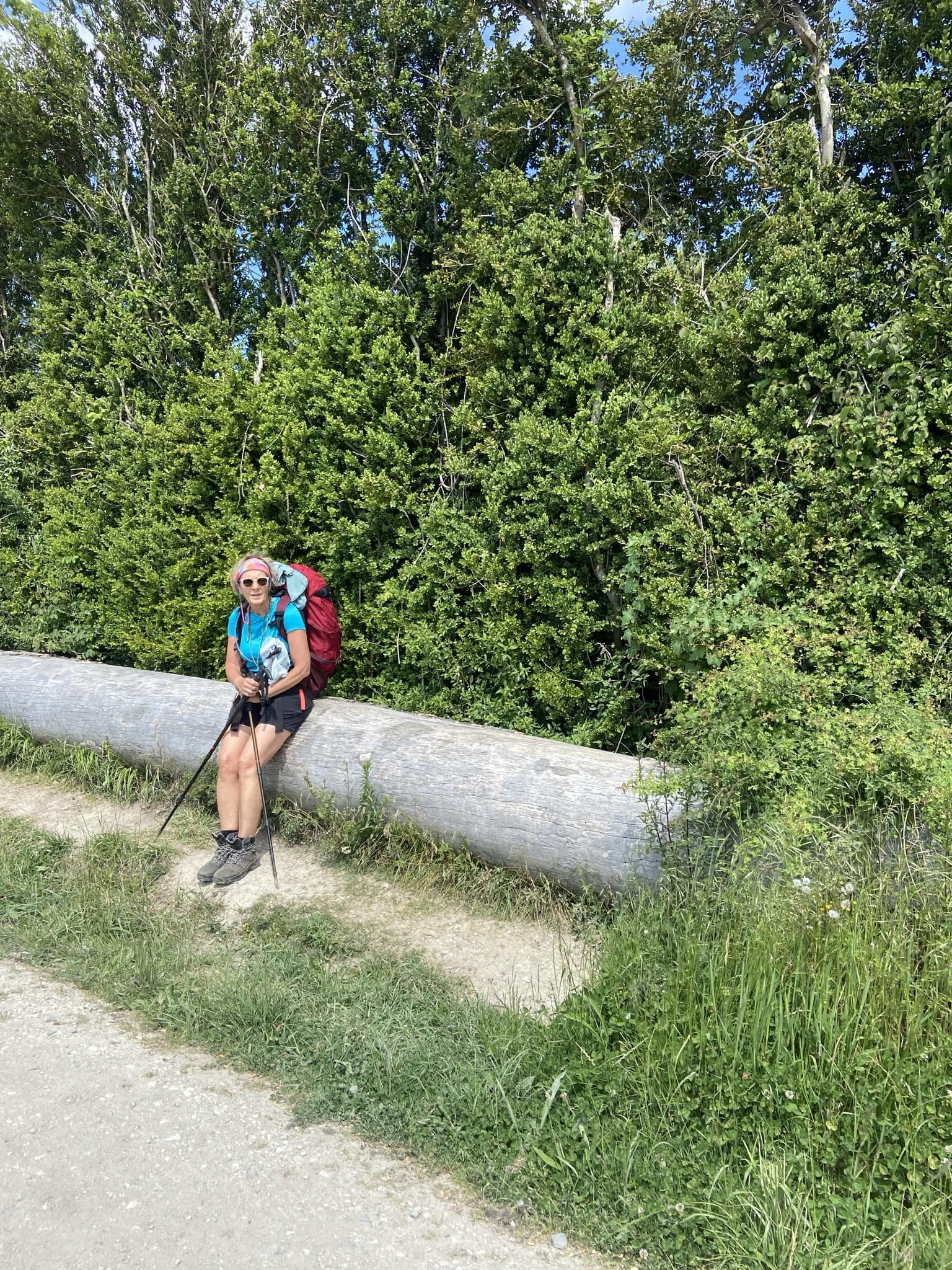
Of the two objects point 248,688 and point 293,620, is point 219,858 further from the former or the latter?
point 293,620

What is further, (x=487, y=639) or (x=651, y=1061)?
(x=487, y=639)

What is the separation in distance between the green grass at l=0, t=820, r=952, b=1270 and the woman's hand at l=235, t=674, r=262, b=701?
6.07 ft

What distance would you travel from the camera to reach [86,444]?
26.7 ft

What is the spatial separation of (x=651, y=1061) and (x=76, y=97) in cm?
916

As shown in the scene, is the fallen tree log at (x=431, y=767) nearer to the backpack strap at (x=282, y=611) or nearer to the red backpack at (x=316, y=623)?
the red backpack at (x=316, y=623)

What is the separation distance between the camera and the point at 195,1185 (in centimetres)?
260

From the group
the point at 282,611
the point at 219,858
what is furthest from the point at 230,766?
the point at 282,611

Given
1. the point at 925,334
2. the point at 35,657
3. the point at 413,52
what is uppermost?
the point at 413,52

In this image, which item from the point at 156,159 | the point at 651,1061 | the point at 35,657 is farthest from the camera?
the point at 156,159

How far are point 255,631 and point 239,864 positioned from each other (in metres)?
1.41

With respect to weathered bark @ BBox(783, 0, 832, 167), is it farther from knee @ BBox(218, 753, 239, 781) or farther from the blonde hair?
knee @ BBox(218, 753, 239, 781)

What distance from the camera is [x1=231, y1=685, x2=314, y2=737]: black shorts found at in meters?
5.17

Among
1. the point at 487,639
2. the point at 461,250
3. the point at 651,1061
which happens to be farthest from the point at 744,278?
the point at 651,1061

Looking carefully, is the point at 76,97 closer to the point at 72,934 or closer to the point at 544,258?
the point at 544,258
